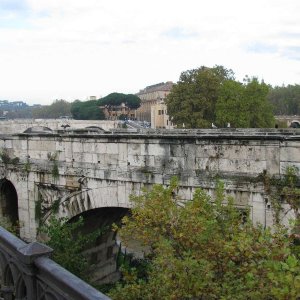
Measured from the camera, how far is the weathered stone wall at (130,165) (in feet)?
28.8

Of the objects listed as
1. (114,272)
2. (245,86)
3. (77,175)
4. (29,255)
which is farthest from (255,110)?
(29,255)

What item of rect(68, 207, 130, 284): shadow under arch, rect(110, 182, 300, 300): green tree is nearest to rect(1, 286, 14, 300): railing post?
rect(110, 182, 300, 300): green tree

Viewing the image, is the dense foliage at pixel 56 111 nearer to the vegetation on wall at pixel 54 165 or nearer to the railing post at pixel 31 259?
A: the vegetation on wall at pixel 54 165

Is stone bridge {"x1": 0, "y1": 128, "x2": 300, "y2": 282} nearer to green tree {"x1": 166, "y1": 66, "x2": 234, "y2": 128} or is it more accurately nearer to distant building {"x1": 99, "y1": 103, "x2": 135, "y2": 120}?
green tree {"x1": 166, "y1": 66, "x2": 234, "y2": 128}

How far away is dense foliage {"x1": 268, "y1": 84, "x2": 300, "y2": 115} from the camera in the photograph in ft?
283

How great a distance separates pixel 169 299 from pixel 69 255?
5403 millimetres

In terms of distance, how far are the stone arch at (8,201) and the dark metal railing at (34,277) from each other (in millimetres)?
12513

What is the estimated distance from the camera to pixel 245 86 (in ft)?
142

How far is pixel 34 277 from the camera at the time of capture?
9.77 feet

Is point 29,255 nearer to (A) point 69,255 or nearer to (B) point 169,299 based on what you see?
(B) point 169,299

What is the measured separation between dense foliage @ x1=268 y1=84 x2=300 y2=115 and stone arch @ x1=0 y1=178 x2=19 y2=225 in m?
77.0

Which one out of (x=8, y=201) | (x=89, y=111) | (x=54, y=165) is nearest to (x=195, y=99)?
(x=8, y=201)

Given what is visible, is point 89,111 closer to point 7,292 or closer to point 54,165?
point 54,165

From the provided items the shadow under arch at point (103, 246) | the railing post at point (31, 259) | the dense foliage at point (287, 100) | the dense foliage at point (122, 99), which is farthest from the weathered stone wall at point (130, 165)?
Answer: the dense foliage at point (122, 99)
